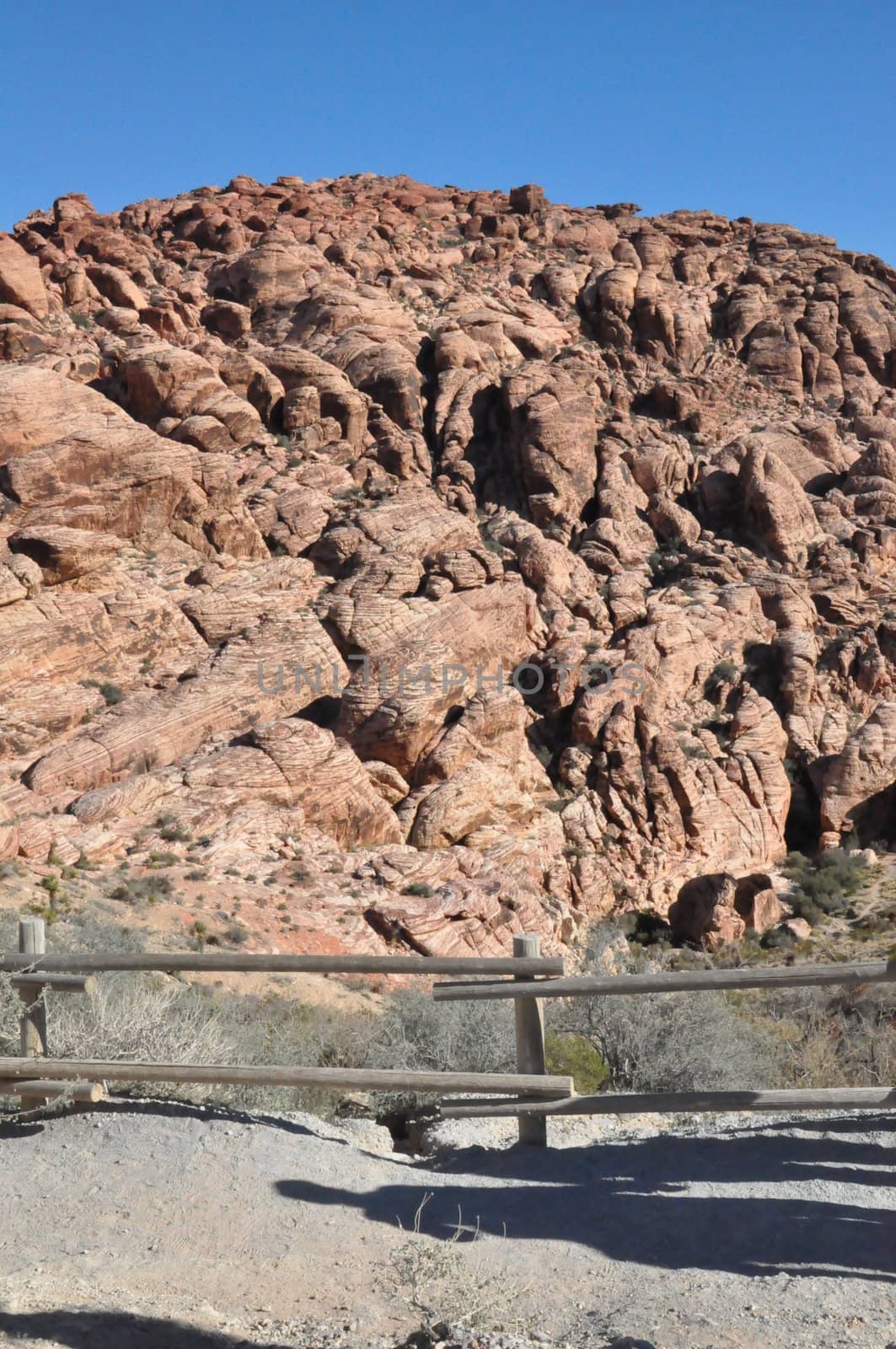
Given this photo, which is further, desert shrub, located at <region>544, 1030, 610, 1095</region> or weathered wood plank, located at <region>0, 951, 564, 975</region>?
desert shrub, located at <region>544, 1030, 610, 1095</region>

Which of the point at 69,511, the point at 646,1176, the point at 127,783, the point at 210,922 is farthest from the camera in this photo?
the point at 69,511

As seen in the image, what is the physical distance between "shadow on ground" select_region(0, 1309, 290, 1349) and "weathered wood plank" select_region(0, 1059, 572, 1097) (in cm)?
176

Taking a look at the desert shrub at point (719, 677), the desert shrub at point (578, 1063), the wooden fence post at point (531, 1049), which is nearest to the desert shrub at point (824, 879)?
the desert shrub at point (719, 677)

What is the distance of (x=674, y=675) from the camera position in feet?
94.4

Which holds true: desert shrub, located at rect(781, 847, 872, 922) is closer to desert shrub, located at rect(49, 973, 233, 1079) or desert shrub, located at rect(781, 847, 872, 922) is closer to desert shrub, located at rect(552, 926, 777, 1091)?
desert shrub, located at rect(552, 926, 777, 1091)

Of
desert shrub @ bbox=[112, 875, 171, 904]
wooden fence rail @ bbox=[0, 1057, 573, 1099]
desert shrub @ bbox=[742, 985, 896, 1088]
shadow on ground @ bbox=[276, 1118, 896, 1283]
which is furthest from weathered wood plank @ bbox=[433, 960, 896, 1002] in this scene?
desert shrub @ bbox=[112, 875, 171, 904]

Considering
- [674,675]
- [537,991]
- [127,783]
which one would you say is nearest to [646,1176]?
[537,991]

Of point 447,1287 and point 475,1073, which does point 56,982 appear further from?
point 447,1287

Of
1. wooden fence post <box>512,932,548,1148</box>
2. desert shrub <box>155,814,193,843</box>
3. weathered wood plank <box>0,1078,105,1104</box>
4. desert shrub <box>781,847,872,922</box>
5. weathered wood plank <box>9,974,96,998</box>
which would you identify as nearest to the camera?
wooden fence post <box>512,932,548,1148</box>

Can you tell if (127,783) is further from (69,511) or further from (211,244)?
(211,244)

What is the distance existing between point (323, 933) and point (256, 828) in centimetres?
316

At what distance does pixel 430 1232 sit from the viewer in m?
5.11

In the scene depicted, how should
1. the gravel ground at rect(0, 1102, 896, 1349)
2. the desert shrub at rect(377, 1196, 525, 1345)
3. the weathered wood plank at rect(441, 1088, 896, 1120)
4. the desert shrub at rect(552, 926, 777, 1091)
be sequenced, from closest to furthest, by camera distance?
the desert shrub at rect(377, 1196, 525, 1345) → the gravel ground at rect(0, 1102, 896, 1349) → the weathered wood plank at rect(441, 1088, 896, 1120) → the desert shrub at rect(552, 926, 777, 1091)

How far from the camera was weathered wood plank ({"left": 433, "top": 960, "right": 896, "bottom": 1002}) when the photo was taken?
18.6 ft
